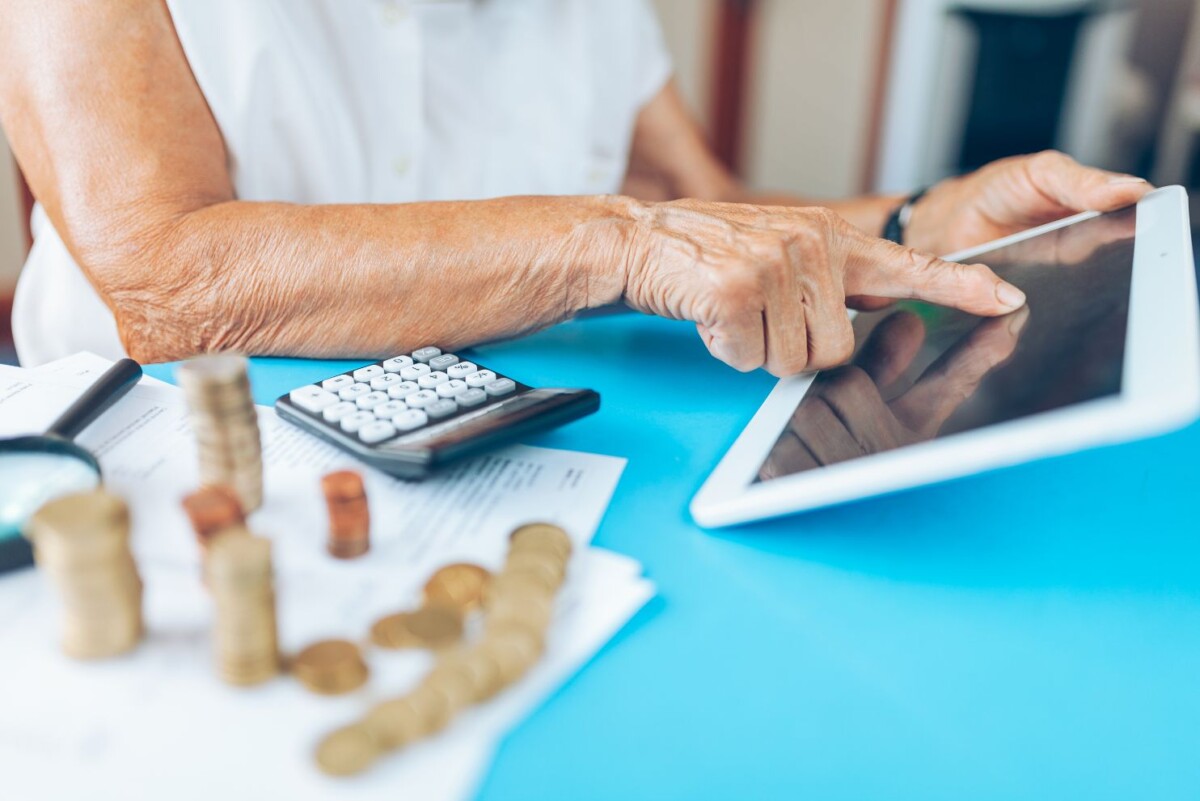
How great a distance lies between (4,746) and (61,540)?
0.08 m

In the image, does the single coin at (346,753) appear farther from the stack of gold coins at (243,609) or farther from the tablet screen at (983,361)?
the tablet screen at (983,361)

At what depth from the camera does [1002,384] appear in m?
0.51

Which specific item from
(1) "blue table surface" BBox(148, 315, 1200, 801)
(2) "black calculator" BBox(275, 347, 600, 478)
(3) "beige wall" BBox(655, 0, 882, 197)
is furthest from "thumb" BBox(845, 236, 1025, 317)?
(3) "beige wall" BBox(655, 0, 882, 197)

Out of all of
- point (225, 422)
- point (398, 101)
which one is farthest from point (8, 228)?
point (225, 422)

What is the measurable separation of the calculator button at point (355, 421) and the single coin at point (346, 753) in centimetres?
23

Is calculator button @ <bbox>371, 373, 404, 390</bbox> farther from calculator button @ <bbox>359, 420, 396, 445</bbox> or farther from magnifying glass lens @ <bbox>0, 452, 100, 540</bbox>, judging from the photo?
magnifying glass lens @ <bbox>0, 452, 100, 540</bbox>

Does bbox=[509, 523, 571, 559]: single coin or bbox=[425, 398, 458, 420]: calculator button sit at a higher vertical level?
bbox=[425, 398, 458, 420]: calculator button

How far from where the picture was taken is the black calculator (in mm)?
516

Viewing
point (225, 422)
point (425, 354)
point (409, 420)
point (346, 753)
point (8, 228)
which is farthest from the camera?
point (8, 228)

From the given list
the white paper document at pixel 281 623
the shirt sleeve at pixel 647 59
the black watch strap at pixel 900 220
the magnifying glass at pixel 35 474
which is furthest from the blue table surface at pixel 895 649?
the shirt sleeve at pixel 647 59

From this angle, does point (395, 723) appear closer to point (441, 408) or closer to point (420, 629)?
point (420, 629)

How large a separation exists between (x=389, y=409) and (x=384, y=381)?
0.17 feet

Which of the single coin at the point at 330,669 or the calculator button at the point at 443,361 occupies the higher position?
the single coin at the point at 330,669

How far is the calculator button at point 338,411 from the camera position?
554mm
